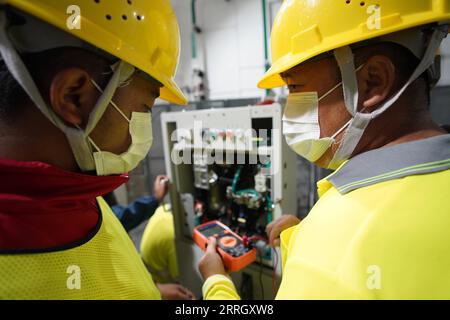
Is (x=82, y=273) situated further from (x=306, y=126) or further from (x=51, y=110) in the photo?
(x=306, y=126)

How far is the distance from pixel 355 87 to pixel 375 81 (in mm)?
46

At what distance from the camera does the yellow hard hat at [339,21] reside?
19.5 inches

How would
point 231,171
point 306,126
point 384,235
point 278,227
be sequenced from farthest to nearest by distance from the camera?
point 231,171 < point 278,227 < point 306,126 < point 384,235

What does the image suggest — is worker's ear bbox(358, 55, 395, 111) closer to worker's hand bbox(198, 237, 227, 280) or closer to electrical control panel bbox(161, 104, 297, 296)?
electrical control panel bbox(161, 104, 297, 296)

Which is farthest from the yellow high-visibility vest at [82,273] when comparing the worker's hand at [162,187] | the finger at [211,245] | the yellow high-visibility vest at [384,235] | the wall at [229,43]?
the wall at [229,43]

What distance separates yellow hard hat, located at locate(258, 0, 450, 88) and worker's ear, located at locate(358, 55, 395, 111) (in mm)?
64

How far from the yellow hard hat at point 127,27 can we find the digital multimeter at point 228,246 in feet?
2.62

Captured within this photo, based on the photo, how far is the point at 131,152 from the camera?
61 cm

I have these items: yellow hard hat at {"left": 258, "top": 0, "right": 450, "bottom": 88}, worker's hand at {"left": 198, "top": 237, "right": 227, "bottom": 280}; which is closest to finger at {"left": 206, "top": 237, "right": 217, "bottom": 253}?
worker's hand at {"left": 198, "top": 237, "right": 227, "bottom": 280}

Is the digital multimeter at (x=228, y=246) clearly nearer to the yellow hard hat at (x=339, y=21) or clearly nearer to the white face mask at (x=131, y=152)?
the white face mask at (x=131, y=152)

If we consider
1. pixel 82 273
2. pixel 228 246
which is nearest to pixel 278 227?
pixel 228 246

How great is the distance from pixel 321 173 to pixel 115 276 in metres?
1.52
